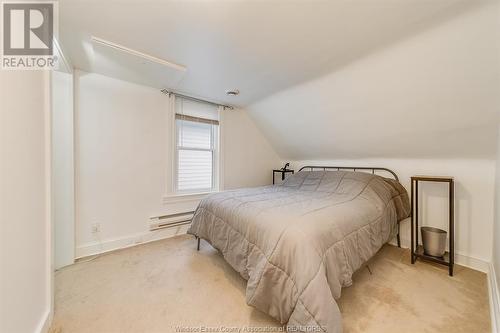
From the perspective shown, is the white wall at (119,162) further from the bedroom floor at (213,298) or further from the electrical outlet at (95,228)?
the bedroom floor at (213,298)

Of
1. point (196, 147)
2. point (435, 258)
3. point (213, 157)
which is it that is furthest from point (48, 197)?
point (435, 258)

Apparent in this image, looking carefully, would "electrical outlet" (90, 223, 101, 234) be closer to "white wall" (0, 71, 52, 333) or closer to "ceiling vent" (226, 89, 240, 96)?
"white wall" (0, 71, 52, 333)

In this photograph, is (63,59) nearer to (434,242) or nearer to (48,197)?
(48,197)

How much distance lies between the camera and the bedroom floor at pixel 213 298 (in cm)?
130

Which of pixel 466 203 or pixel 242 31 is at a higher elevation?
pixel 242 31

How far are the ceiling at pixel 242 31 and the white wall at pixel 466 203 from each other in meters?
1.69

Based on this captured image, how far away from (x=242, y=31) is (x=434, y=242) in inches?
114

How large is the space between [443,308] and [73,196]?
3627 millimetres

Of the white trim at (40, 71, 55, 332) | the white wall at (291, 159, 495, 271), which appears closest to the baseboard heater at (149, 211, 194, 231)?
the white trim at (40, 71, 55, 332)

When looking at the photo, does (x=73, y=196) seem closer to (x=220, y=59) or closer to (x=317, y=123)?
(x=220, y=59)

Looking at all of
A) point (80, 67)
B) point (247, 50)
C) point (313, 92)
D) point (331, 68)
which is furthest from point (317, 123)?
point (80, 67)

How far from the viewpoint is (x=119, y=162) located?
2414 mm

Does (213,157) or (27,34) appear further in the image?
(213,157)

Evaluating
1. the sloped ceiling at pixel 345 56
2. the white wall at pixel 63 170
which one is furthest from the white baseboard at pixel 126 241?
the sloped ceiling at pixel 345 56
